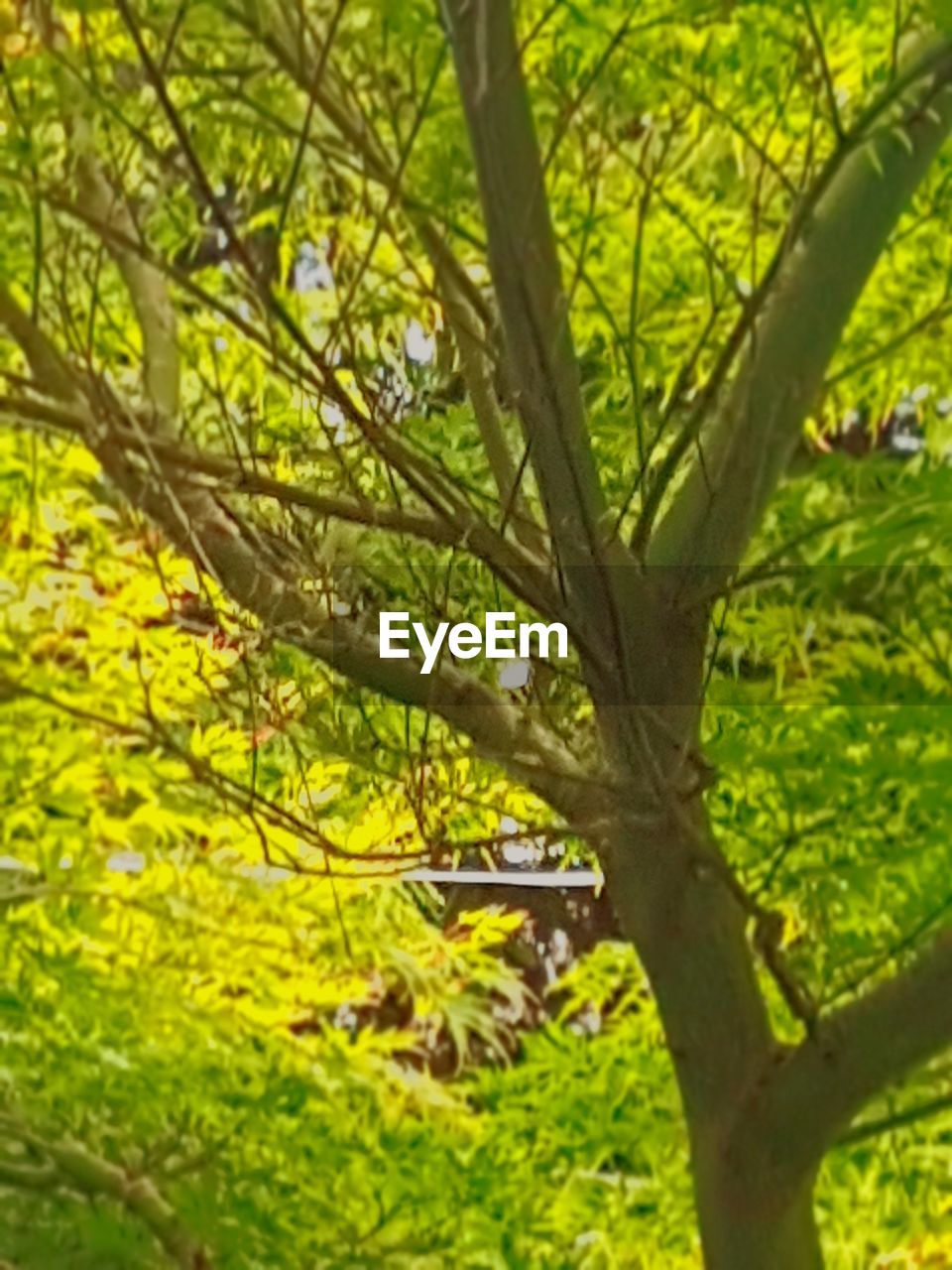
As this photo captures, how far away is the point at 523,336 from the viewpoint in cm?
50

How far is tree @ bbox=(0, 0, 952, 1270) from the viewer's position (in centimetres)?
50

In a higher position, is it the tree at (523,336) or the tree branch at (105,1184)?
the tree at (523,336)

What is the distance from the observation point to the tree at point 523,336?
1.64ft

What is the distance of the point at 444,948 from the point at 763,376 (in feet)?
2.40

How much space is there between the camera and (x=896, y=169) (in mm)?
521

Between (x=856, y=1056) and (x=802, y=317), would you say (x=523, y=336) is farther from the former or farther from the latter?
(x=856, y=1056)

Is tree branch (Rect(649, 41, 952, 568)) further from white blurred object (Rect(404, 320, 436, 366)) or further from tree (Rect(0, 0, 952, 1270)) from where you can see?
white blurred object (Rect(404, 320, 436, 366))

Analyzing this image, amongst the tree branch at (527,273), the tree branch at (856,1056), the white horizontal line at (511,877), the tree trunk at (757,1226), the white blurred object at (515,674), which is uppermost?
the tree branch at (527,273)

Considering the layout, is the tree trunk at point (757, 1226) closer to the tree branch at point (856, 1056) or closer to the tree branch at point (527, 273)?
the tree branch at point (856, 1056)

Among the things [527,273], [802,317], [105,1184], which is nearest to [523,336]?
[527,273]

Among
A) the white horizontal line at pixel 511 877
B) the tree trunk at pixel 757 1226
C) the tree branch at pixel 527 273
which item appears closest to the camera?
the tree branch at pixel 527 273

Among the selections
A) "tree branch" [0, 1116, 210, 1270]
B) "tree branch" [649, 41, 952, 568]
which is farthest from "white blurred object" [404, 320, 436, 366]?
"tree branch" [0, 1116, 210, 1270]

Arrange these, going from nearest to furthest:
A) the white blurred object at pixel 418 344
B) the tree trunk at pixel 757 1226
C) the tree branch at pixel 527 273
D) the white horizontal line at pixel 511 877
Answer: the tree branch at pixel 527 273
the white blurred object at pixel 418 344
the tree trunk at pixel 757 1226
the white horizontal line at pixel 511 877

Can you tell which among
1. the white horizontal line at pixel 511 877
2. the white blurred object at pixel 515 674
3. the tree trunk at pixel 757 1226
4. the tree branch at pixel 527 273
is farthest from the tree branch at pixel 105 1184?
the tree branch at pixel 527 273
